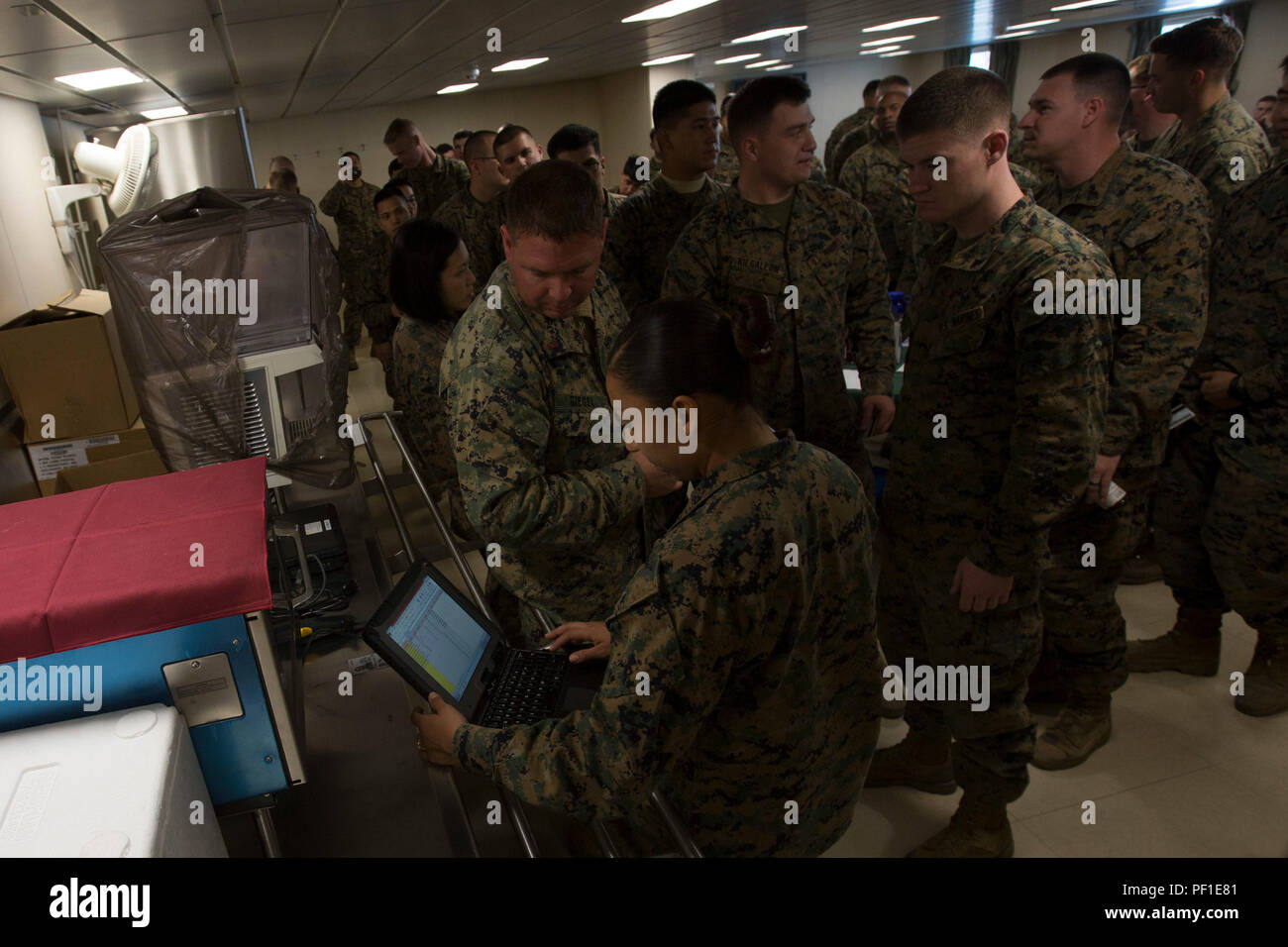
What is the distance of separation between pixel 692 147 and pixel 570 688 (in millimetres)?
2377

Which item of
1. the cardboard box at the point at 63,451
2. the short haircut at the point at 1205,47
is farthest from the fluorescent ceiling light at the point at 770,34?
the cardboard box at the point at 63,451

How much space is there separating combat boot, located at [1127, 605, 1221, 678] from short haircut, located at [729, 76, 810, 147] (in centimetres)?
210

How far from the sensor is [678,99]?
9.80 ft

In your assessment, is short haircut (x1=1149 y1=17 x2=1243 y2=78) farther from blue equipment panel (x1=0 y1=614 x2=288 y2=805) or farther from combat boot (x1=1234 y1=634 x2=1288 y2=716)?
blue equipment panel (x1=0 y1=614 x2=288 y2=805)

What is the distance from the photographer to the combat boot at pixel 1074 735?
2.26 meters

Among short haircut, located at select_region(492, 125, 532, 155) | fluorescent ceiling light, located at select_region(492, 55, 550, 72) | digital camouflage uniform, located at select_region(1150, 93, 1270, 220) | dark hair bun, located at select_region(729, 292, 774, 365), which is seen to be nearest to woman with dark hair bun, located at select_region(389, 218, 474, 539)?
short haircut, located at select_region(492, 125, 532, 155)

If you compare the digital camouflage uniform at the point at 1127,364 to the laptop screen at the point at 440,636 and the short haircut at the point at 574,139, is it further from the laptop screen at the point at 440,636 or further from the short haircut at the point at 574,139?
the short haircut at the point at 574,139

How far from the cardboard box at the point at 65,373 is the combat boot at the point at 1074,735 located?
2.93m

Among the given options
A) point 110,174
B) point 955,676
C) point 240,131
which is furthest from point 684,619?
point 240,131

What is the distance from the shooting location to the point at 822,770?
4.13ft

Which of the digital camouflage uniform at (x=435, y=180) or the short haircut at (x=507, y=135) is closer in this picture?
the short haircut at (x=507, y=135)

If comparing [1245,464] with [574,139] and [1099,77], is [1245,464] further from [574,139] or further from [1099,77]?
[574,139]

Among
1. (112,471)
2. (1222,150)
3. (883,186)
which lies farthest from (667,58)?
(112,471)

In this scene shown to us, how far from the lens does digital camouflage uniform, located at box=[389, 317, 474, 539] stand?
2959 millimetres
